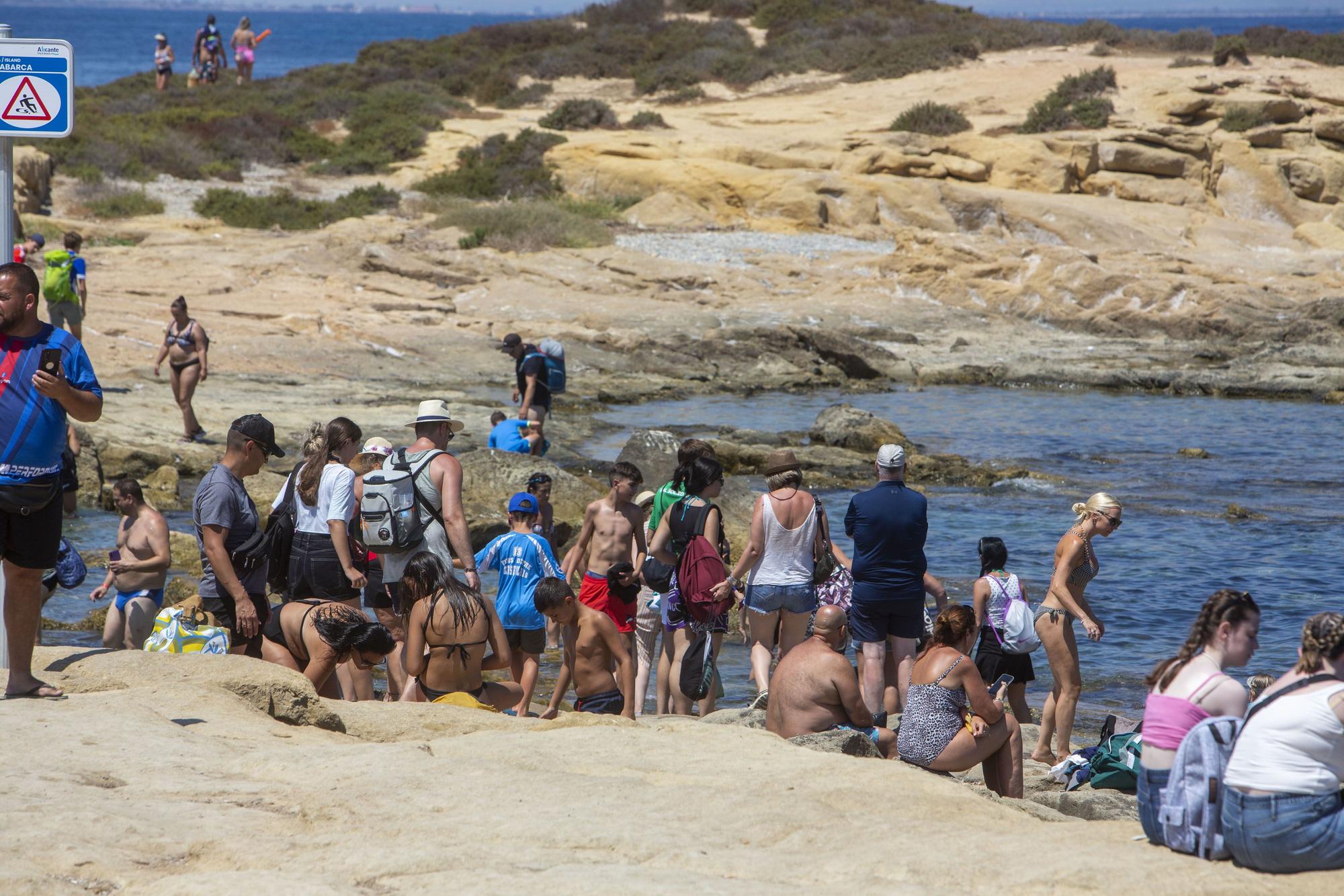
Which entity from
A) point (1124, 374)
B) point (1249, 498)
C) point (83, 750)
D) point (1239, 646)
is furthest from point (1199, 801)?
point (1124, 374)

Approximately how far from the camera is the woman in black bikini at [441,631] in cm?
709

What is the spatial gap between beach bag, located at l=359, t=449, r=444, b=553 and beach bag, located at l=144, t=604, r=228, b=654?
3.02 ft

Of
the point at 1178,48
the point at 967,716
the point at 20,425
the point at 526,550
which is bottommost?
the point at 967,716

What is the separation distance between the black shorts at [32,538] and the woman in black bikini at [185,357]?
10571 millimetres

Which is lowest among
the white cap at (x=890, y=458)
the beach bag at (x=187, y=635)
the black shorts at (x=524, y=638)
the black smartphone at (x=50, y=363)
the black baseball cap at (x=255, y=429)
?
the black shorts at (x=524, y=638)

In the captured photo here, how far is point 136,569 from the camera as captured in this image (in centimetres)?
850

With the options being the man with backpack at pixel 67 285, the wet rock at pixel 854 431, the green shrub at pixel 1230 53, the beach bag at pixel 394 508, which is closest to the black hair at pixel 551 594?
the beach bag at pixel 394 508

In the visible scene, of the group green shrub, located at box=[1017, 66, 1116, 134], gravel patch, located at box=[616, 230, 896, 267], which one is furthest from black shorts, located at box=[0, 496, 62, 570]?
green shrub, located at box=[1017, 66, 1116, 134]

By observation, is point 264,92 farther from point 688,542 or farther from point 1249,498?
point 688,542

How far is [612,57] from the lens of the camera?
45.9 meters

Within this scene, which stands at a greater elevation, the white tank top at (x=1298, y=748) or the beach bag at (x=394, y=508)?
the beach bag at (x=394, y=508)

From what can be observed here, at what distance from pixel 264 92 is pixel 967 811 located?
41.2 meters

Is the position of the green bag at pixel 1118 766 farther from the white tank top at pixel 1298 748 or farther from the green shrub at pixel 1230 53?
the green shrub at pixel 1230 53

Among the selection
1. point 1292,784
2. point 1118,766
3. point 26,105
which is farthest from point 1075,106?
point 1292,784
